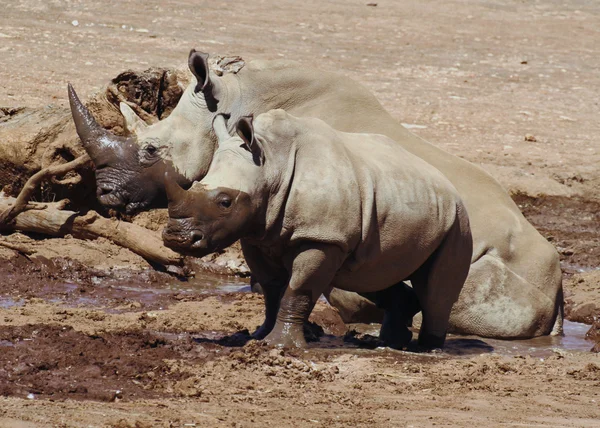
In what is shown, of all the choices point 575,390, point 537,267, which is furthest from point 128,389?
point 537,267

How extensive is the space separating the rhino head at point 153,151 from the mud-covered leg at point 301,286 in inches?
60.3

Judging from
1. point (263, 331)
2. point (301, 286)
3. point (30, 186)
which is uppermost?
point (301, 286)

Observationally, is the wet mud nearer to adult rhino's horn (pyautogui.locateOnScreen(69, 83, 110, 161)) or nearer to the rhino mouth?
adult rhino's horn (pyautogui.locateOnScreen(69, 83, 110, 161))

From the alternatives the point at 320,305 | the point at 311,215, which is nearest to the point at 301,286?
the point at 311,215

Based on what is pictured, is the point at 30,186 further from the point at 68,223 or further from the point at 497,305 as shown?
the point at 497,305

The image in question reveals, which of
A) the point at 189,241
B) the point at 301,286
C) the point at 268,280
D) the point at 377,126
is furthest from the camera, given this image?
the point at 377,126

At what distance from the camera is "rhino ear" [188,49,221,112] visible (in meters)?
8.30

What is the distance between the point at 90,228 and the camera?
10164mm

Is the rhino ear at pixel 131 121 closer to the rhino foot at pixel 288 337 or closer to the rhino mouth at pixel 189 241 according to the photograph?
the rhino mouth at pixel 189 241

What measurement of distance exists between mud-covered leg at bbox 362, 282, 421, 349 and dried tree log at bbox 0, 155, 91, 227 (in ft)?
10.3

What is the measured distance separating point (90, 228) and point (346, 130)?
2.45 m

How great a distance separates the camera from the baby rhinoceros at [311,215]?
6.76m

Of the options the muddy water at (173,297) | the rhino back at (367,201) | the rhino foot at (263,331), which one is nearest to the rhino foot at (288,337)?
the muddy water at (173,297)

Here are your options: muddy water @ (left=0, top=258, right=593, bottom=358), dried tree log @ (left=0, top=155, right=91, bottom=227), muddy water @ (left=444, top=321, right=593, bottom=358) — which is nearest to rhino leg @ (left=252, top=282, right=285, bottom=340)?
muddy water @ (left=0, top=258, right=593, bottom=358)
